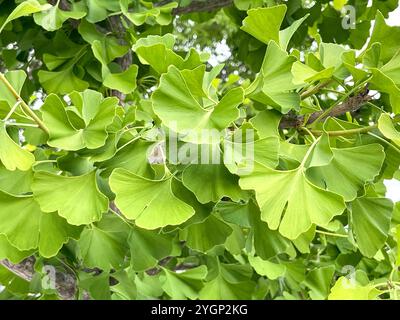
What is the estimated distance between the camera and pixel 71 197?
506mm

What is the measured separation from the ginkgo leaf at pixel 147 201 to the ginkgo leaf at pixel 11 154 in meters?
0.09

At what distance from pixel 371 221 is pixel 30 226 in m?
0.36

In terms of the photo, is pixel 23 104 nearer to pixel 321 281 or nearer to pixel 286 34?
pixel 286 34

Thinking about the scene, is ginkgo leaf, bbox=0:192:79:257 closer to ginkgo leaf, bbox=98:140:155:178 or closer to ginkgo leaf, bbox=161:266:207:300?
ginkgo leaf, bbox=98:140:155:178

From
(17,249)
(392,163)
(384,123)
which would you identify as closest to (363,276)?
(392,163)

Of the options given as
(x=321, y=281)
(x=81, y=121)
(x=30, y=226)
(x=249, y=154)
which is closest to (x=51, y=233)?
(x=30, y=226)

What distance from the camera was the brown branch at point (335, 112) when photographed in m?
0.53

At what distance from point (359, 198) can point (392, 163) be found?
7 cm

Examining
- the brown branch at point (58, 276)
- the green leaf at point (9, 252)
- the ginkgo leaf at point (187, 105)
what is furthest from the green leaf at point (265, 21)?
the brown branch at point (58, 276)

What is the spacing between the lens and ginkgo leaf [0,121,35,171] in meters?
0.48

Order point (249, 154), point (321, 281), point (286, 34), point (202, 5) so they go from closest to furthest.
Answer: point (249, 154), point (286, 34), point (321, 281), point (202, 5)

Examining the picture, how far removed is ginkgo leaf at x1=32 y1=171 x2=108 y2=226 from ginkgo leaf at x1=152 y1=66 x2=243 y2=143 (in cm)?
11

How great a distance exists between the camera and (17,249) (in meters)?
0.58

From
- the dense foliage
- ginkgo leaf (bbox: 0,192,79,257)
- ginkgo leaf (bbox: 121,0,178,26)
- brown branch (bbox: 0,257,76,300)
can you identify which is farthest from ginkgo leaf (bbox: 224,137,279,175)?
brown branch (bbox: 0,257,76,300)
